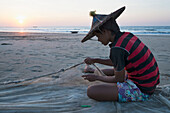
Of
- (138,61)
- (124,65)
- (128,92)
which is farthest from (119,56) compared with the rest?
(128,92)

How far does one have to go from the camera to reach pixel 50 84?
2.87 metres

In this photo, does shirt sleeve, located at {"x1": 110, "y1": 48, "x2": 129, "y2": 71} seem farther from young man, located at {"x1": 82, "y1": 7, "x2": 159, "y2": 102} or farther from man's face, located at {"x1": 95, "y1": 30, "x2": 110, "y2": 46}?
man's face, located at {"x1": 95, "y1": 30, "x2": 110, "y2": 46}

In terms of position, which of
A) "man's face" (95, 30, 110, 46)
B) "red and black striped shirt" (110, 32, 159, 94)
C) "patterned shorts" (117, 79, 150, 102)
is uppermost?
"man's face" (95, 30, 110, 46)

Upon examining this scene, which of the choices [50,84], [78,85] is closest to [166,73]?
[78,85]

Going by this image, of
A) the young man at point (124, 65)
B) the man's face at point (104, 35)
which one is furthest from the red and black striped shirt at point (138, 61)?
the man's face at point (104, 35)

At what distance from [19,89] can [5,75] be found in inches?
37.6

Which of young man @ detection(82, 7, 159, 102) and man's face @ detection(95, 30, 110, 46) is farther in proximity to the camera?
man's face @ detection(95, 30, 110, 46)

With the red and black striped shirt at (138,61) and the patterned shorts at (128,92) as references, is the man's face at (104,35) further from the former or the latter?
the patterned shorts at (128,92)

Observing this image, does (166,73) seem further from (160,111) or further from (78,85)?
(78,85)

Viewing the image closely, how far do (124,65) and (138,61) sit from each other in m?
0.19

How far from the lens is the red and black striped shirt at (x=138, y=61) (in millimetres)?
1861

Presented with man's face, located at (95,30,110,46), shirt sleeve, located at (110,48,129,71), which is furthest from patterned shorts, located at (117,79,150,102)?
man's face, located at (95,30,110,46)

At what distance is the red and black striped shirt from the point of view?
6.10 feet

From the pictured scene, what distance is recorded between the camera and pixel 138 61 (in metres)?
1.91
